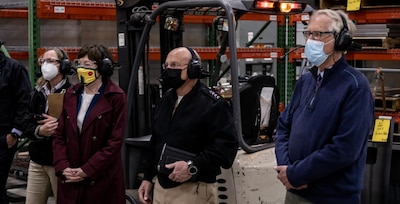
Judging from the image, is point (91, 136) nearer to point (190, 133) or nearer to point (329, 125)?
point (190, 133)

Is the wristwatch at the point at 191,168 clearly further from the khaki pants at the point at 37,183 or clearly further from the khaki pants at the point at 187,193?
the khaki pants at the point at 37,183

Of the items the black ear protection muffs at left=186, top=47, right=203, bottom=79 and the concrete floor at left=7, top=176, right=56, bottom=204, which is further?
the concrete floor at left=7, top=176, right=56, bottom=204

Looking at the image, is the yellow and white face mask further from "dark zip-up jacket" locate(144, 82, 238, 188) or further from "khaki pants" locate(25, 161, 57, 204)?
"khaki pants" locate(25, 161, 57, 204)

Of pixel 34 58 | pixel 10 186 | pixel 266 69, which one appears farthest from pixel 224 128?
pixel 266 69

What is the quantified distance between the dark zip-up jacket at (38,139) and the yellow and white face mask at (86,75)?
2.49 feet

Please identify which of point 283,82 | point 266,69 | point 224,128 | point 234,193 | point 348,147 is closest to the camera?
point 348,147

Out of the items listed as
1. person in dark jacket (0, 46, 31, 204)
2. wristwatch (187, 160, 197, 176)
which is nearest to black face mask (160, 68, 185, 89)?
wristwatch (187, 160, 197, 176)

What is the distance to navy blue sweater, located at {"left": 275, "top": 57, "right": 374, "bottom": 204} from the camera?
11.4ft

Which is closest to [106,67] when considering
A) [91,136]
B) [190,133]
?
[91,136]

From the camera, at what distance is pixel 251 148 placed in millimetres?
5105

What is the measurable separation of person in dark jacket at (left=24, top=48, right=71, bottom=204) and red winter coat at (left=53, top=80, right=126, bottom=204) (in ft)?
1.60

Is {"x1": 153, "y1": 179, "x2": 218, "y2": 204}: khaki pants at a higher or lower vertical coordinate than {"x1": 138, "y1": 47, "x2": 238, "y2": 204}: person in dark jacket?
lower

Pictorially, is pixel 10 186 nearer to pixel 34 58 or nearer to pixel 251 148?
pixel 34 58

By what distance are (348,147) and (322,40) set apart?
0.67 m
